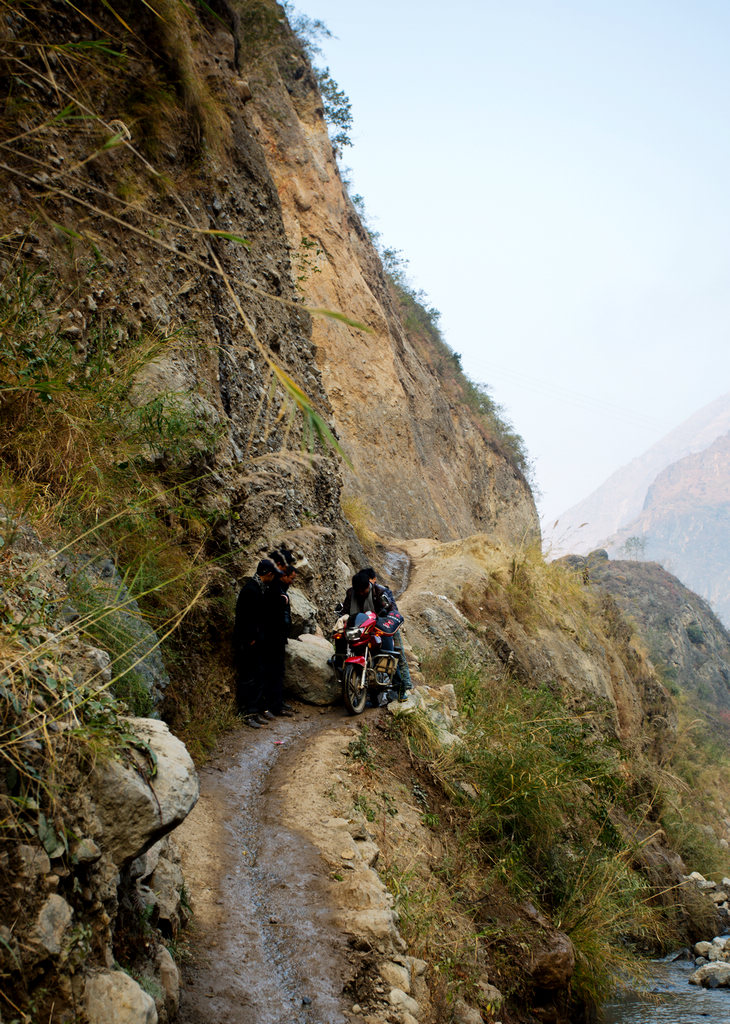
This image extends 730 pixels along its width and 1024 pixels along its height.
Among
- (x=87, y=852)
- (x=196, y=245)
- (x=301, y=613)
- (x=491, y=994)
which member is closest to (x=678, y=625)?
(x=301, y=613)

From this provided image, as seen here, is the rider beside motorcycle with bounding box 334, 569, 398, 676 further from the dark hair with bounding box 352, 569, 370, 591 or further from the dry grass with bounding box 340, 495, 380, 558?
the dry grass with bounding box 340, 495, 380, 558

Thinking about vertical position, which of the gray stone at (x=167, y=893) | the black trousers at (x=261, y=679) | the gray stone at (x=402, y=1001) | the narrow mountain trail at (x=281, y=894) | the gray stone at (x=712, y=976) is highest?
the black trousers at (x=261, y=679)

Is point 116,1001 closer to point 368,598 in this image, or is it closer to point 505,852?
point 505,852

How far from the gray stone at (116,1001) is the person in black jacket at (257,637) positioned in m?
4.49

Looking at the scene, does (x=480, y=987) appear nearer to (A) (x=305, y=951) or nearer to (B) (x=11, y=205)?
(A) (x=305, y=951)

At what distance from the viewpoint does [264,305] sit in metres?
10.9

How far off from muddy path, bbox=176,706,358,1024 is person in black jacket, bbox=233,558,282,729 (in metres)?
1.10

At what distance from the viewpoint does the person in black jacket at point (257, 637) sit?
710 centimetres

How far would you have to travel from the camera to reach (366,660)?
765cm

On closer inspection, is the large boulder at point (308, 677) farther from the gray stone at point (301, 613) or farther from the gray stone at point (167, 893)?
the gray stone at point (167, 893)

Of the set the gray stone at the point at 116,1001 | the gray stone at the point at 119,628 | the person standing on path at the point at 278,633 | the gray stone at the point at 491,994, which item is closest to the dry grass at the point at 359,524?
the person standing on path at the point at 278,633

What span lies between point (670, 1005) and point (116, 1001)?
22.1 feet

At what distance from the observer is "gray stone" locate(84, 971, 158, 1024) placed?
243cm

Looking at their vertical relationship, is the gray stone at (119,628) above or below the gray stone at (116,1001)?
above
